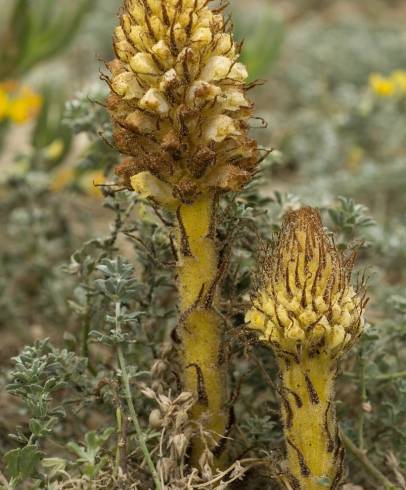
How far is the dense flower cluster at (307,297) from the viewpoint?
152cm

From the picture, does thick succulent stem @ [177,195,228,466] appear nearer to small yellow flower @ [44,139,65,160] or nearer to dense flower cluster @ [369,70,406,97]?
small yellow flower @ [44,139,65,160]

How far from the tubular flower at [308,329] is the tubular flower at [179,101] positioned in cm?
19

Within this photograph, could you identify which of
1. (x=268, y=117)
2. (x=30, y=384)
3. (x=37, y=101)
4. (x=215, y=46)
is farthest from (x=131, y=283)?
(x=268, y=117)

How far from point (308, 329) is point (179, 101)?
20.0 inches

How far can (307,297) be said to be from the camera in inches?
59.7

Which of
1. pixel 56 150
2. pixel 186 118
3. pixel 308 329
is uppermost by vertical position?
pixel 56 150

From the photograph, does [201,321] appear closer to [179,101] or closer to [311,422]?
[311,422]

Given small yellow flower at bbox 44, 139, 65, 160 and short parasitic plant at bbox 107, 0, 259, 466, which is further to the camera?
small yellow flower at bbox 44, 139, 65, 160

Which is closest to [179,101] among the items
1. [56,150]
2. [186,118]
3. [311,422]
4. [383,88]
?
→ [186,118]

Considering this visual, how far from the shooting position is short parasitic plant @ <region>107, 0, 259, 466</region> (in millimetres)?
1553

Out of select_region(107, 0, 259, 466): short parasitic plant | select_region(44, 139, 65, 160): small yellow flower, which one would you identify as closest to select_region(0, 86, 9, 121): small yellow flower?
select_region(44, 139, 65, 160): small yellow flower

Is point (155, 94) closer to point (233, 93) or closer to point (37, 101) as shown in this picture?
point (233, 93)

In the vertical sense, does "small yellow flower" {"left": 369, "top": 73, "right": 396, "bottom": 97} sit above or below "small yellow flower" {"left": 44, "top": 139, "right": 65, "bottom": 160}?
above

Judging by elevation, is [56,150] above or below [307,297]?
above
